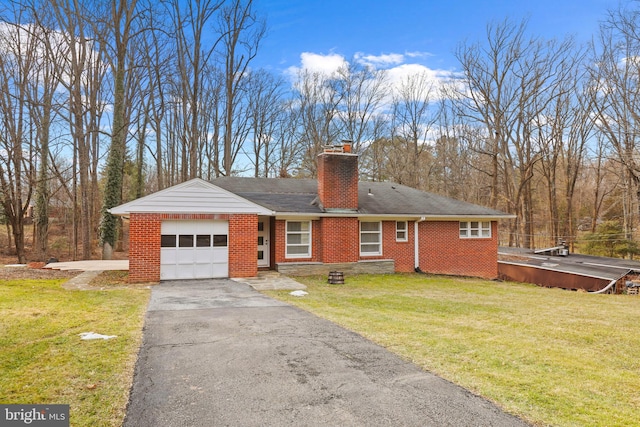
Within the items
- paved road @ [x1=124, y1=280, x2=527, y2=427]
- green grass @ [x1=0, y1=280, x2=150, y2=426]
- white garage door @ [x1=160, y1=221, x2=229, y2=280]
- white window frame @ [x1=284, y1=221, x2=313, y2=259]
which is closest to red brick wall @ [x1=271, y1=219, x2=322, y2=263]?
white window frame @ [x1=284, y1=221, x2=313, y2=259]

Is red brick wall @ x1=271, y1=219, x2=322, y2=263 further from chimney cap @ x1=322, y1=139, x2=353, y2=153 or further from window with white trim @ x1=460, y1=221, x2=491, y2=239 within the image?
window with white trim @ x1=460, y1=221, x2=491, y2=239

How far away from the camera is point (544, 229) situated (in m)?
37.8

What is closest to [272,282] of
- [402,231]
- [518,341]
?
[402,231]

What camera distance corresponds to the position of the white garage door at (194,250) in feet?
42.1

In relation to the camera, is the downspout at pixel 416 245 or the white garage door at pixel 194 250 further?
the downspout at pixel 416 245

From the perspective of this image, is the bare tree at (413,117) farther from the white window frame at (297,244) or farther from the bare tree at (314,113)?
the white window frame at (297,244)

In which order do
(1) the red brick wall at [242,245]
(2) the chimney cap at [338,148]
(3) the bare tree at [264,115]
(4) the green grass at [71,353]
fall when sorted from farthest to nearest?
(3) the bare tree at [264,115], (2) the chimney cap at [338,148], (1) the red brick wall at [242,245], (4) the green grass at [71,353]

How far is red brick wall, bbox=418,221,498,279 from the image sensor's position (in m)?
17.0

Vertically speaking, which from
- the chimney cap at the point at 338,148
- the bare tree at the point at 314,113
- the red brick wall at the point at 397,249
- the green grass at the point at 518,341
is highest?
the bare tree at the point at 314,113

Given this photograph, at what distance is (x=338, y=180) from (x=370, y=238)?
284 centimetres

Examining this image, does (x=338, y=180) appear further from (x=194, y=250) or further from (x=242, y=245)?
(x=194, y=250)

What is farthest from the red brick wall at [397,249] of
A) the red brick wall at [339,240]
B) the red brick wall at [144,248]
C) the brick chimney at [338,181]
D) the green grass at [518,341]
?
the red brick wall at [144,248]

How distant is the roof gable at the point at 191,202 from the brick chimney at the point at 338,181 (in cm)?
319

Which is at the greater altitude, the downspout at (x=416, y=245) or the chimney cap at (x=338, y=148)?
the chimney cap at (x=338, y=148)
